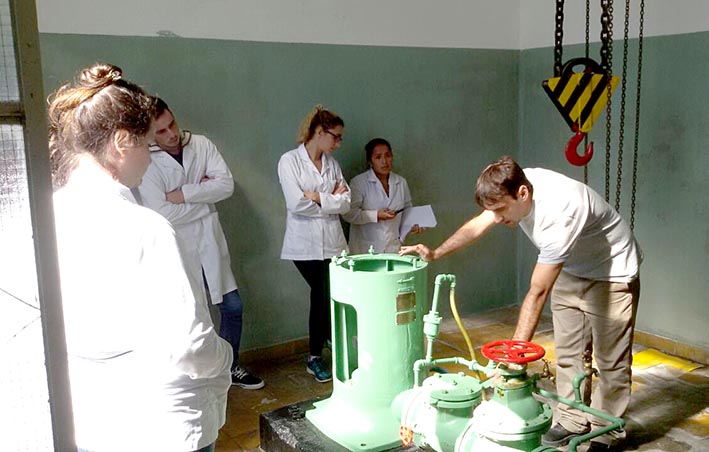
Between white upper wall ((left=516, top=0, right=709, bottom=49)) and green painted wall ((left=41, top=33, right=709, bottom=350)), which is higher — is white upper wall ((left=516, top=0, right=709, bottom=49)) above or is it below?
above

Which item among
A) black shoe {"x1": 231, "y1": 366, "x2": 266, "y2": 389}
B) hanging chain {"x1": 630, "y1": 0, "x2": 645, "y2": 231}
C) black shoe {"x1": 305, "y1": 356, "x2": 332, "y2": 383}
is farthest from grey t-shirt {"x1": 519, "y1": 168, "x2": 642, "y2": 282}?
black shoe {"x1": 231, "y1": 366, "x2": 266, "y2": 389}

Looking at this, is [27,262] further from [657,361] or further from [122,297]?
[657,361]

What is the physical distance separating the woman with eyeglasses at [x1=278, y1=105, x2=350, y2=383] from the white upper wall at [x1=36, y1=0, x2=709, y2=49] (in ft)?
1.88

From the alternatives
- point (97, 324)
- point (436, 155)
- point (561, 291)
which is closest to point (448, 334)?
point (436, 155)

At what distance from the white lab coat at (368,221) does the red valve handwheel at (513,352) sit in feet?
6.29

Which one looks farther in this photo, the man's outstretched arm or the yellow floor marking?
the yellow floor marking

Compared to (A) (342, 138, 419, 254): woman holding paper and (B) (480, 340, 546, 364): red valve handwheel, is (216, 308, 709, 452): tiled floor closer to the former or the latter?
(A) (342, 138, 419, 254): woman holding paper

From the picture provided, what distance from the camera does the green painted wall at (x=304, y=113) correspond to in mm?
3314

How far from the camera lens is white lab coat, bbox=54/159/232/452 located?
1.13 meters

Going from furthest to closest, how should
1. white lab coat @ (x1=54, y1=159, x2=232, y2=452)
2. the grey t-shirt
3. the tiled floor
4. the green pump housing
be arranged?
the tiled floor
the grey t-shirt
the green pump housing
white lab coat @ (x1=54, y1=159, x2=232, y2=452)

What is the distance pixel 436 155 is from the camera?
4309 mm

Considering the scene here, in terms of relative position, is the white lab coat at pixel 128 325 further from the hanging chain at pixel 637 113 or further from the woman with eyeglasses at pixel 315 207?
the hanging chain at pixel 637 113

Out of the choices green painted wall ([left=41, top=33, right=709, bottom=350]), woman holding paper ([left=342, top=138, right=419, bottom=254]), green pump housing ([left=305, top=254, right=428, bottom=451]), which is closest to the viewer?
green pump housing ([left=305, top=254, right=428, bottom=451])

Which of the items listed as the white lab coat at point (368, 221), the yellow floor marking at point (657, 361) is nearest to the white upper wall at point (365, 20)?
the white lab coat at point (368, 221)
